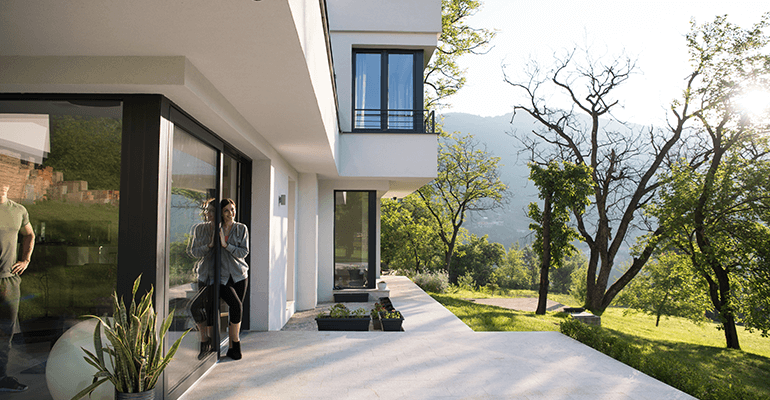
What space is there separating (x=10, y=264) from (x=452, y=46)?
1911 cm

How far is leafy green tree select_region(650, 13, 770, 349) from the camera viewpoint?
11.8 meters

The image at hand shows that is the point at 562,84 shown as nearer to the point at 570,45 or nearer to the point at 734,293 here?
the point at 570,45

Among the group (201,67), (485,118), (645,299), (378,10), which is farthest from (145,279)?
(485,118)

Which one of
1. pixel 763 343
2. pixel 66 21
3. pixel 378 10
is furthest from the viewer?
pixel 763 343

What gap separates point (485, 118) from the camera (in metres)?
125

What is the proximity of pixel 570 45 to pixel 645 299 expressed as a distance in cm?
1082

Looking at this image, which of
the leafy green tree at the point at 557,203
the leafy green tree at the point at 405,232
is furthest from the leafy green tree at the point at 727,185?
the leafy green tree at the point at 405,232

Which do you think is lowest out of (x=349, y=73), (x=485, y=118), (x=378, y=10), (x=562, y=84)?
(x=349, y=73)

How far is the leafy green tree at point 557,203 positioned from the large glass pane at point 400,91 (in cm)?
474

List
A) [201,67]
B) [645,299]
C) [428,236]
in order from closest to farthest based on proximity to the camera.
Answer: [201,67], [645,299], [428,236]

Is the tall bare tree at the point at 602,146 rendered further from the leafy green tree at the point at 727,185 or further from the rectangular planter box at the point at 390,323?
the rectangular planter box at the point at 390,323

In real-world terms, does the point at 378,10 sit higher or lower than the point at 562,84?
lower

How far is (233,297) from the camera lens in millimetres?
4684

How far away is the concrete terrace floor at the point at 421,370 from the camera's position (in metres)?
3.89
